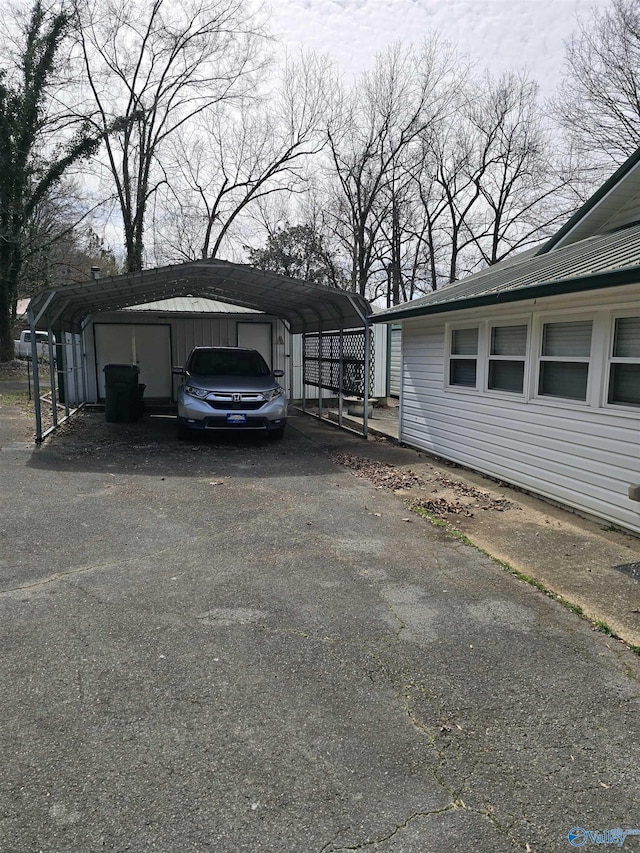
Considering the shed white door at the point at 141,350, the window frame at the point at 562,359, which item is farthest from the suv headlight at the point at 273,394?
the shed white door at the point at 141,350

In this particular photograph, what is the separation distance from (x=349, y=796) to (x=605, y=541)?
156 inches

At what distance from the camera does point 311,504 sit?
6.45 m

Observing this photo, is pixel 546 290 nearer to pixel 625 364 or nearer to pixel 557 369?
pixel 625 364

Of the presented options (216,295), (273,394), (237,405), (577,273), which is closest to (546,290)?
(577,273)

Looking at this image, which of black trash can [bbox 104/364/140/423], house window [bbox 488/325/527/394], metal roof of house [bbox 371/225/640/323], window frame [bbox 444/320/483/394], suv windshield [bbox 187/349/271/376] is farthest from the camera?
black trash can [bbox 104/364/140/423]

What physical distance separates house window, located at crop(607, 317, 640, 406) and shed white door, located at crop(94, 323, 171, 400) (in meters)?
12.9

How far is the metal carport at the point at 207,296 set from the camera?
9.11m

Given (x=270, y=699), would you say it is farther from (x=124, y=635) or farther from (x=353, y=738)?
(x=124, y=635)

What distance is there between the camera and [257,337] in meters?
16.2

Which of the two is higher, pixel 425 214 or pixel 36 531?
pixel 425 214

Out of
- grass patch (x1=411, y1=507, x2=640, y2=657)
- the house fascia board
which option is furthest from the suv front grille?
grass patch (x1=411, y1=507, x2=640, y2=657)

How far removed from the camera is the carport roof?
9109mm

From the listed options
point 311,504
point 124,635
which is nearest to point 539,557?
point 311,504

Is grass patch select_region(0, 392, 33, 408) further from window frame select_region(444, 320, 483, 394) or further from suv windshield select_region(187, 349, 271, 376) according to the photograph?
window frame select_region(444, 320, 483, 394)
